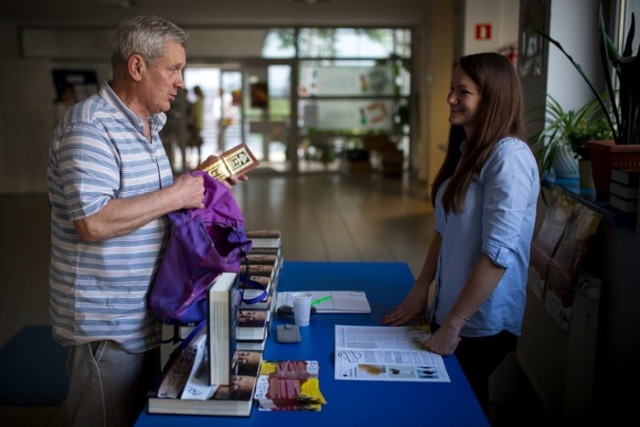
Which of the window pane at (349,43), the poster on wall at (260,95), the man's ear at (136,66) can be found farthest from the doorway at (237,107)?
the man's ear at (136,66)

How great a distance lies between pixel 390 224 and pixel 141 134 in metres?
6.18

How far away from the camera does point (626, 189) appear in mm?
2205

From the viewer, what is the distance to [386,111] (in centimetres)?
1335

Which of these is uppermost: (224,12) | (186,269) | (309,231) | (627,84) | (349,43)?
(224,12)

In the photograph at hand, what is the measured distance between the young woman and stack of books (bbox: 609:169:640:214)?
517 millimetres

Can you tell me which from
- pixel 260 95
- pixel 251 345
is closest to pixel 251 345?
pixel 251 345

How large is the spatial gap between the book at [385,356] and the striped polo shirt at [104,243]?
552 millimetres

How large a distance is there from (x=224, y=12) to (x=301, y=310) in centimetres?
1026

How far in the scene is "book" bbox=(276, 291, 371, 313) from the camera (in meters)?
2.21

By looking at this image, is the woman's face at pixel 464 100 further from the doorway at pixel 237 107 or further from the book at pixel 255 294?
the doorway at pixel 237 107

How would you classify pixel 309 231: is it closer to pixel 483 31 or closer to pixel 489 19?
pixel 483 31

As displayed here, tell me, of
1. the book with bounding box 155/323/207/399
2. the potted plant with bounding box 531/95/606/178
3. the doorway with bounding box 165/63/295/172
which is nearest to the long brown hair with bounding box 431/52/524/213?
the book with bounding box 155/323/207/399

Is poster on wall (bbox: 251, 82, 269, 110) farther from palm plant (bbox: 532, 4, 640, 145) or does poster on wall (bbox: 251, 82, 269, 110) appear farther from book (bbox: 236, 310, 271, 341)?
book (bbox: 236, 310, 271, 341)

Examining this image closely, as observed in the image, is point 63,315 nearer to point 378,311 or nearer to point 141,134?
point 141,134
